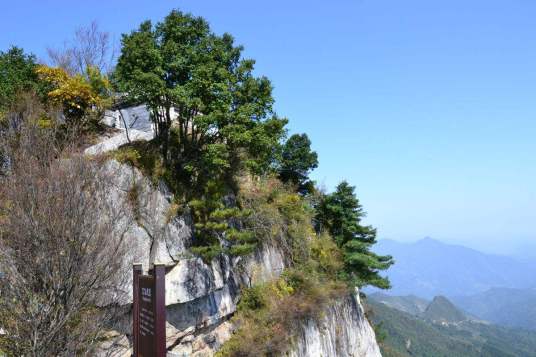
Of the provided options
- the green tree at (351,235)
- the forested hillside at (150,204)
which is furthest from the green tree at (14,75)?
the green tree at (351,235)

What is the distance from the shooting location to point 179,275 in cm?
1200

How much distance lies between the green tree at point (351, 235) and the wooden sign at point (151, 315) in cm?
1436

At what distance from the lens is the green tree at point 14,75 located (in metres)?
12.6

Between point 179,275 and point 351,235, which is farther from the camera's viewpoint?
point 351,235

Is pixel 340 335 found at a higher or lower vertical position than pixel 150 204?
lower

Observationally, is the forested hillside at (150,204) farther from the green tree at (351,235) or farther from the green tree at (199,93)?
the green tree at (351,235)

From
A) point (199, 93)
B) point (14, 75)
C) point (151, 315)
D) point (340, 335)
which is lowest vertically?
point (340, 335)

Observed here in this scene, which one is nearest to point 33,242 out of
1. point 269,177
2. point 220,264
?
point 220,264

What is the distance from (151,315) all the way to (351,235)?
16322 millimetres

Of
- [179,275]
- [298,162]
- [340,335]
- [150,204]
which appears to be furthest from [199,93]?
[340,335]

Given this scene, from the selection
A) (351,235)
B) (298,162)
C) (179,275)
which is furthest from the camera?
(298,162)

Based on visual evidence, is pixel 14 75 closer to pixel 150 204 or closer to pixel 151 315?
pixel 150 204

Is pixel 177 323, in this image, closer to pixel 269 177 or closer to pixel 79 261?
pixel 79 261

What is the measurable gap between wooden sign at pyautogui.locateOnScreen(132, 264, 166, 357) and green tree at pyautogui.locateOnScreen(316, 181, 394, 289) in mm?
14363
